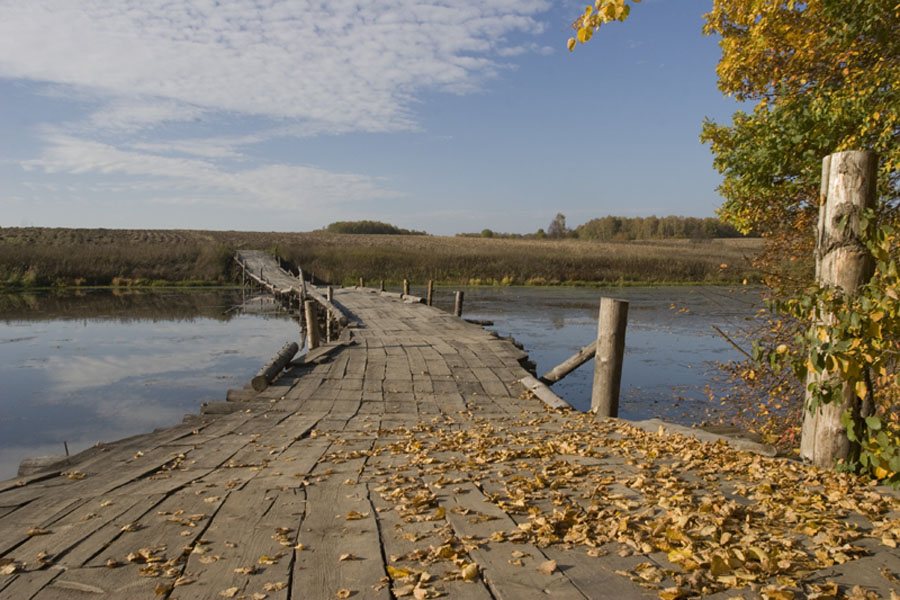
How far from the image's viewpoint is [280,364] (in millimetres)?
8914

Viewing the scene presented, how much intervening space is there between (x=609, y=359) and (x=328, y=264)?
132 ft

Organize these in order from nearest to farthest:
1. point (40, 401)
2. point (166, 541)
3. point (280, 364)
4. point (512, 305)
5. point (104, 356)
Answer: point (166, 541), point (280, 364), point (40, 401), point (104, 356), point (512, 305)

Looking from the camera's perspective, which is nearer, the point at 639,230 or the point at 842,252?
the point at 842,252

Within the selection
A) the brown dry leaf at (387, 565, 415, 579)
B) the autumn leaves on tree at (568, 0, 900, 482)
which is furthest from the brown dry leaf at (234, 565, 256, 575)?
the autumn leaves on tree at (568, 0, 900, 482)

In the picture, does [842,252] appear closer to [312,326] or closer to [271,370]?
[271,370]

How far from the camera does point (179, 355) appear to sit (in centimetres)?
1673

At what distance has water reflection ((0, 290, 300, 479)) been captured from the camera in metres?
10.4

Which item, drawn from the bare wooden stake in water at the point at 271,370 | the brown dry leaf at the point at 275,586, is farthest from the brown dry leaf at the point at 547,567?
the bare wooden stake in water at the point at 271,370

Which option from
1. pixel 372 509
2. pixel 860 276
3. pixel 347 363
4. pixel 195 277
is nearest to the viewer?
pixel 372 509

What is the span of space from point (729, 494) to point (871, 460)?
0.92m

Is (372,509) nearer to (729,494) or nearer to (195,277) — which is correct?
(729,494)

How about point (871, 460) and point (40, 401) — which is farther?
point (40, 401)

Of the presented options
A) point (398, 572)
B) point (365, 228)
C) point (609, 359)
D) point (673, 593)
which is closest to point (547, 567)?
point (673, 593)

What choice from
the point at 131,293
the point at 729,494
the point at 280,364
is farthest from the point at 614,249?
the point at 729,494
